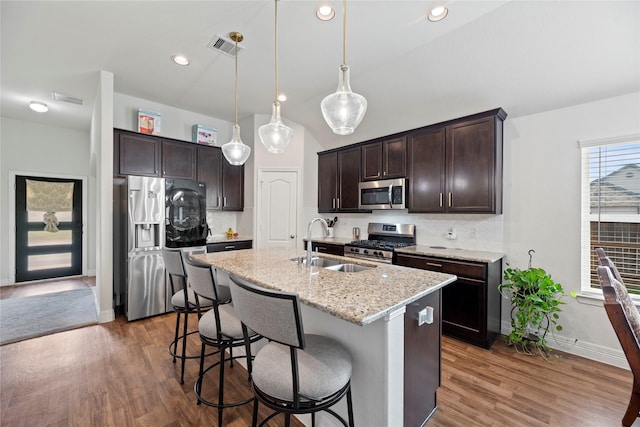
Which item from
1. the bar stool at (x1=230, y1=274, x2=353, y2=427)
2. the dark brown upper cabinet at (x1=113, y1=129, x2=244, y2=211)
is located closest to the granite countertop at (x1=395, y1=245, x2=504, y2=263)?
the bar stool at (x1=230, y1=274, x2=353, y2=427)

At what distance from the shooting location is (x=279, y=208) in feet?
15.2

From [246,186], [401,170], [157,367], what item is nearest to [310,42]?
[401,170]

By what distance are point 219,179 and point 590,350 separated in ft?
16.3

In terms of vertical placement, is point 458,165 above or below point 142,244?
above

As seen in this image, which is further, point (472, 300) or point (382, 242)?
point (382, 242)

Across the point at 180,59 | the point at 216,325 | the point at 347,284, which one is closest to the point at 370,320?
the point at 347,284

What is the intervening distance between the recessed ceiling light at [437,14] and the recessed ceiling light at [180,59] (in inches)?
97.4

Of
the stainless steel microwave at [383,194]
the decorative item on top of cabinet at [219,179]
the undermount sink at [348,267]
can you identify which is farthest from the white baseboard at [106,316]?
the stainless steel microwave at [383,194]

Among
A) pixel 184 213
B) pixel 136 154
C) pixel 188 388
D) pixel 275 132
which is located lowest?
pixel 188 388

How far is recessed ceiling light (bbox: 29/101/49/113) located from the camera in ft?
13.4

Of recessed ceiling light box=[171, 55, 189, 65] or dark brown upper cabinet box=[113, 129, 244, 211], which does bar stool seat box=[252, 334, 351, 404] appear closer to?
recessed ceiling light box=[171, 55, 189, 65]

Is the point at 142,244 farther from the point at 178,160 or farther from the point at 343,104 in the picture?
the point at 343,104

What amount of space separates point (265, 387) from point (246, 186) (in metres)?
3.93

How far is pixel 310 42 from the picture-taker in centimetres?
262
